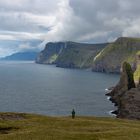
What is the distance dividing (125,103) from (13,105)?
6073 centimetres

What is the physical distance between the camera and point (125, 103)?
170m

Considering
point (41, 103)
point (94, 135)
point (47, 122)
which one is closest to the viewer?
point (94, 135)

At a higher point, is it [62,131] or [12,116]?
[62,131]

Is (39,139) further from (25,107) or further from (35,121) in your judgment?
(25,107)

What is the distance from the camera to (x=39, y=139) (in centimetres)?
4556

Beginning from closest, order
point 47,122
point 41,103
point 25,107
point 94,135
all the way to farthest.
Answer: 1. point 94,135
2. point 47,122
3. point 25,107
4. point 41,103

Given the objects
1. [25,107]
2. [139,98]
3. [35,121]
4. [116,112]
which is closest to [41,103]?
[25,107]

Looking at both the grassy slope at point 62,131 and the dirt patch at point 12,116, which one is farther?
the dirt patch at point 12,116

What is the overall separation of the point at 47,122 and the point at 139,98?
367ft

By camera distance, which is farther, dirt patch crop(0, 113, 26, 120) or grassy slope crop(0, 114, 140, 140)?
dirt patch crop(0, 113, 26, 120)

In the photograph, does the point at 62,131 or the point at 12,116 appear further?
the point at 12,116

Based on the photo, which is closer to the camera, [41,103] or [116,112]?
[116,112]

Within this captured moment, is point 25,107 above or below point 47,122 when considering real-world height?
below

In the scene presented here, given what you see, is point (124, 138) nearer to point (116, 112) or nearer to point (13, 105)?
point (116, 112)
